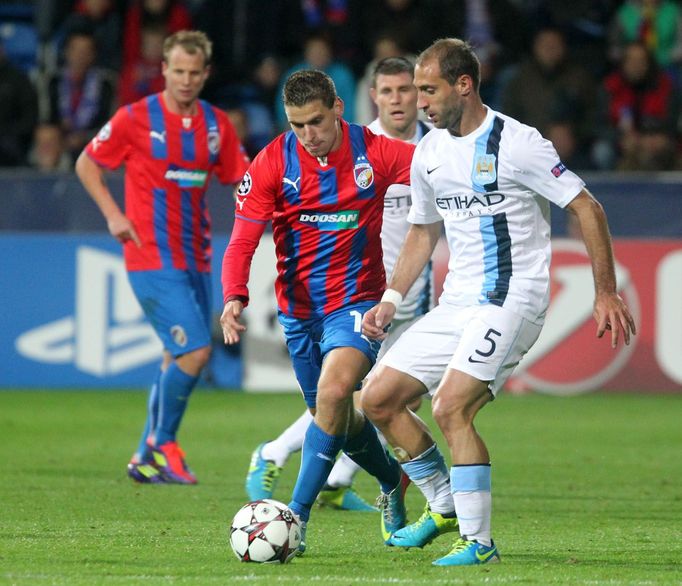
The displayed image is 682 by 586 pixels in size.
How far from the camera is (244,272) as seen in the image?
6.44m

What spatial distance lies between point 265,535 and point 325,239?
149 centimetres

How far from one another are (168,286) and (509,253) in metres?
3.37

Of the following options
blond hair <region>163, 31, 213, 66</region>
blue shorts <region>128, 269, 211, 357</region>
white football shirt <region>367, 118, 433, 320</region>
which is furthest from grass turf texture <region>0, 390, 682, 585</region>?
blond hair <region>163, 31, 213, 66</region>

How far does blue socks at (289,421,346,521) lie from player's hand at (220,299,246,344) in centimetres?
51

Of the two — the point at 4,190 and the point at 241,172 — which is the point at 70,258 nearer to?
the point at 4,190

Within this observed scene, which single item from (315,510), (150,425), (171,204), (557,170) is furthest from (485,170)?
(150,425)

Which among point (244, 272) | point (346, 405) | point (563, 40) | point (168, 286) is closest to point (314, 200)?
point (244, 272)

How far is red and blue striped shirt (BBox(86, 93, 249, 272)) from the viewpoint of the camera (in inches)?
358

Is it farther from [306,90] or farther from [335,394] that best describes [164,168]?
[335,394]

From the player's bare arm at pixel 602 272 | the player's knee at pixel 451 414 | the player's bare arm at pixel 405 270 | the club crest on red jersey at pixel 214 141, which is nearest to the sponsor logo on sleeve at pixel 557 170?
the player's bare arm at pixel 602 272

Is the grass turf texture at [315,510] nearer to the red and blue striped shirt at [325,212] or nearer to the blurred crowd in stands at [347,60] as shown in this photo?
the red and blue striped shirt at [325,212]

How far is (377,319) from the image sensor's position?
6160 millimetres

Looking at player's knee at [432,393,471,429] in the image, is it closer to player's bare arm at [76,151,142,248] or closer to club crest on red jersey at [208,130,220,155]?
player's bare arm at [76,151,142,248]

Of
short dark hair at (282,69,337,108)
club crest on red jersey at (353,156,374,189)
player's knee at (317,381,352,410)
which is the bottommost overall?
player's knee at (317,381,352,410)
